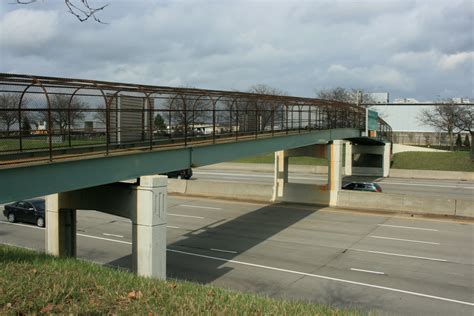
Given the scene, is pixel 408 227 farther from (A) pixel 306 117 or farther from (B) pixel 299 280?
(B) pixel 299 280

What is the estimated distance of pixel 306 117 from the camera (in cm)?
2855

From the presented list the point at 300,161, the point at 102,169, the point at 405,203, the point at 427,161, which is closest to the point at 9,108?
the point at 102,169

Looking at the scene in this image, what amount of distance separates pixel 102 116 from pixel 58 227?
4.60 meters

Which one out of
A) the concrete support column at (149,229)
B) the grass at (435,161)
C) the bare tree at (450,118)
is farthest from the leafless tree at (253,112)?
the bare tree at (450,118)

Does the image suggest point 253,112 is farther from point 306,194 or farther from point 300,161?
point 300,161

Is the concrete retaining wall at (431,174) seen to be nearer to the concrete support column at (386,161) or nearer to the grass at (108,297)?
the concrete support column at (386,161)

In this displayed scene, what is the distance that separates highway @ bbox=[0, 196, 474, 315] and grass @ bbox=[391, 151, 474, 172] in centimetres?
2425

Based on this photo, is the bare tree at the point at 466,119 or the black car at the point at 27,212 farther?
the bare tree at the point at 466,119

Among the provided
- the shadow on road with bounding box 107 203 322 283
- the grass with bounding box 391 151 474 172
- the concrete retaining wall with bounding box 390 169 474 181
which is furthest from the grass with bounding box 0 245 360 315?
the grass with bounding box 391 151 474 172

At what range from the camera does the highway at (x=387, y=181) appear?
3662cm

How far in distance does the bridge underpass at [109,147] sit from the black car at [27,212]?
9.57 m

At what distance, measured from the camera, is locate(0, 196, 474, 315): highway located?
13.8 meters

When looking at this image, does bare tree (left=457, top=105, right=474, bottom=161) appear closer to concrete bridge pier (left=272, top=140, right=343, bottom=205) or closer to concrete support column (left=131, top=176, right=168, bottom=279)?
concrete bridge pier (left=272, top=140, right=343, bottom=205)

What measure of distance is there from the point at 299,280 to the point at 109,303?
385 inches
